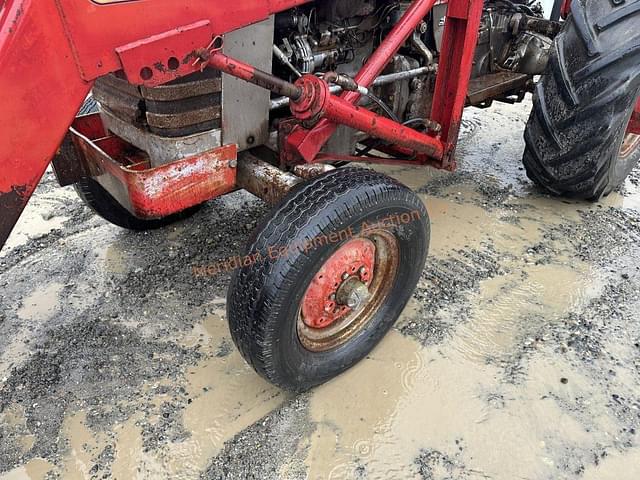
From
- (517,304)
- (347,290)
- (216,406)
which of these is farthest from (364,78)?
(216,406)

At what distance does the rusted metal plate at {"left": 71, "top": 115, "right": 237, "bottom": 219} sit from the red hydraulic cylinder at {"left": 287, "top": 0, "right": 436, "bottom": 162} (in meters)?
0.29

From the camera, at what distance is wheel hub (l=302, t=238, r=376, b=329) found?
83.0 inches

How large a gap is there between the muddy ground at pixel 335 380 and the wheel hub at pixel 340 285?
32 cm

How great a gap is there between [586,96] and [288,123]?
1.58 m

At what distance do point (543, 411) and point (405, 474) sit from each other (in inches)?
26.0

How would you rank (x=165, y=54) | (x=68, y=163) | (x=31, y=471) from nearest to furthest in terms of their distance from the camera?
(x=165, y=54)
(x=31, y=471)
(x=68, y=163)

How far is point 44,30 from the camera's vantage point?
1.40 meters

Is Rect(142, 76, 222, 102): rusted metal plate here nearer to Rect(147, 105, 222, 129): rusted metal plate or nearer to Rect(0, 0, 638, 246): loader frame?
Rect(147, 105, 222, 129): rusted metal plate

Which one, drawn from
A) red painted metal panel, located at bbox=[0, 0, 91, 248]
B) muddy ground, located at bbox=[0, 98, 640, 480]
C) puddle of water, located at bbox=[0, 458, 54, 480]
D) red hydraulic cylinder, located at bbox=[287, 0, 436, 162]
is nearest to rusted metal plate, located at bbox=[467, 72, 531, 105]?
muddy ground, located at bbox=[0, 98, 640, 480]

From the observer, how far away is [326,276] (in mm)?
2107

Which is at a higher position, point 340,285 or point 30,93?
point 30,93

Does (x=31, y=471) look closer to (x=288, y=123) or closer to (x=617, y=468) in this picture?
(x=288, y=123)

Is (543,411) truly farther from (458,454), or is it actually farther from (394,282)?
(394,282)

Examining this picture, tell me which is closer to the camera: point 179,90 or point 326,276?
point 179,90
